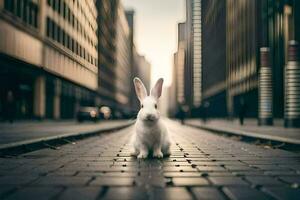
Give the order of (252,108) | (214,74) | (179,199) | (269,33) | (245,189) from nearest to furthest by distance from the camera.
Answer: (179,199) → (245,189) → (269,33) → (252,108) → (214,74)

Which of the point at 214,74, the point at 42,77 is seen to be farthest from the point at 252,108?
the point at 214,74

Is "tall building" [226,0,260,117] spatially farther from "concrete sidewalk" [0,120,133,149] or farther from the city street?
the city street

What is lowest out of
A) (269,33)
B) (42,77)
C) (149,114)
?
(149,114)

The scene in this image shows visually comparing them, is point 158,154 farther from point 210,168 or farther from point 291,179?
point 291,179

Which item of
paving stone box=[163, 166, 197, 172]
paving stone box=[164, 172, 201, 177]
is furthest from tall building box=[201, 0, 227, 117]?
paving stone box=[164, 172, 201, 177]

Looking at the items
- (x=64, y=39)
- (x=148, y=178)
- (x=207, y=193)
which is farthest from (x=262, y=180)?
(x=64, y=39)

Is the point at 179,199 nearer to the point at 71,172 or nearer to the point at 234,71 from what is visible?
the point at 71,172
